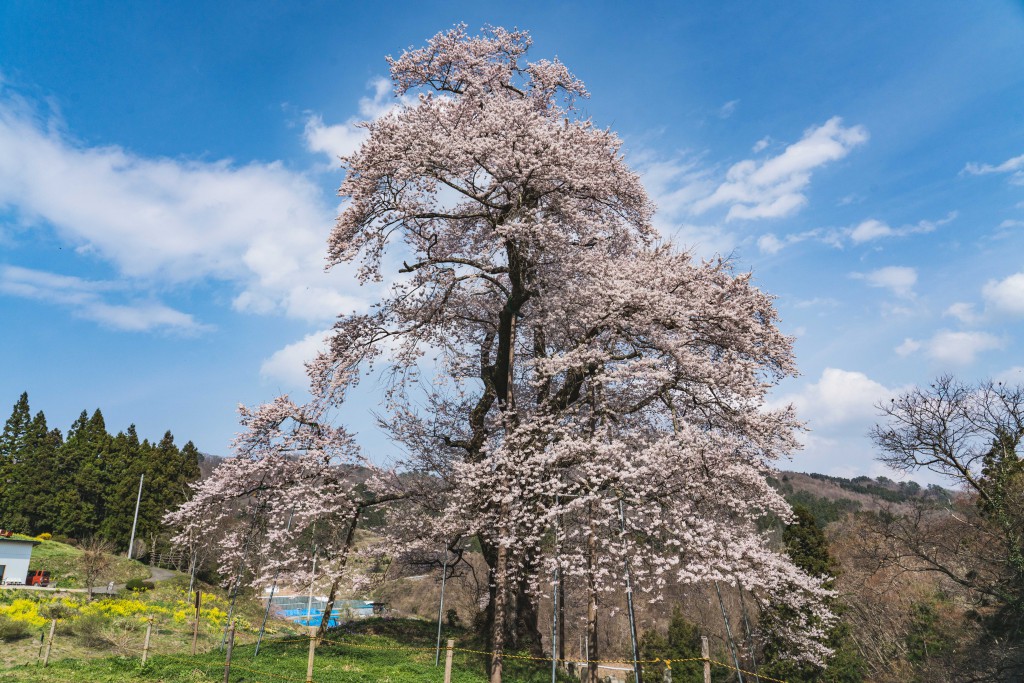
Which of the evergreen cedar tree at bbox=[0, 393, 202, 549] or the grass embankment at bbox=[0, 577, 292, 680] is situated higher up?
the evergreen cedar tree at bbox=[0, 393, 202, 549]

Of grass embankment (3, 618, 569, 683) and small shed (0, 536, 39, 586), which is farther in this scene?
small shed (0, 536, 39, 586)

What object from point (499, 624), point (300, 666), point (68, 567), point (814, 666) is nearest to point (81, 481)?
point (68, 567)

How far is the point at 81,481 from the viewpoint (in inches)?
1789

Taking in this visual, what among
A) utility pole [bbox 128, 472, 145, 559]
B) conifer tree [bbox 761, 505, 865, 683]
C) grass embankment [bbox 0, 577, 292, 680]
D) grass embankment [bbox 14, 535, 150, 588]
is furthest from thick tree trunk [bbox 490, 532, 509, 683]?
utility pole [bbox 128, 472, 145, 559]

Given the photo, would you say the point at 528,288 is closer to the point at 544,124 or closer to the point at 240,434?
the point at 544,124

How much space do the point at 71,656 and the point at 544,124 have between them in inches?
718

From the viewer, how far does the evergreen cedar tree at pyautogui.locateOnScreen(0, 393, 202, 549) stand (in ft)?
144

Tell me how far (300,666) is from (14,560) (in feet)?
93.4

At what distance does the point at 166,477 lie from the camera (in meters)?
46.5

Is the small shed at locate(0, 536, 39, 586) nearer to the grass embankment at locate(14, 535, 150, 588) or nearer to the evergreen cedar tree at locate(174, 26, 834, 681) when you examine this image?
the grass embankment at locate(14, 535, 150, 588)

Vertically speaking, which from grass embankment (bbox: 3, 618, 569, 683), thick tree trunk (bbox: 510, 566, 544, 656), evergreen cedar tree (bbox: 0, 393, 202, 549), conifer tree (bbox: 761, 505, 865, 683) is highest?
evergreen cedar tree (bbox: 0, 393, 202, 549)

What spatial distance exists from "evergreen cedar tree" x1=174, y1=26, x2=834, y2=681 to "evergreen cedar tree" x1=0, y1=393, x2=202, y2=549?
34.0 metres

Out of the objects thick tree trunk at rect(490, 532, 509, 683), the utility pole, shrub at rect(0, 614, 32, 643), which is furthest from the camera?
the utility pole

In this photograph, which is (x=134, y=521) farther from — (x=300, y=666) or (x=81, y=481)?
(x=300, y=666)
